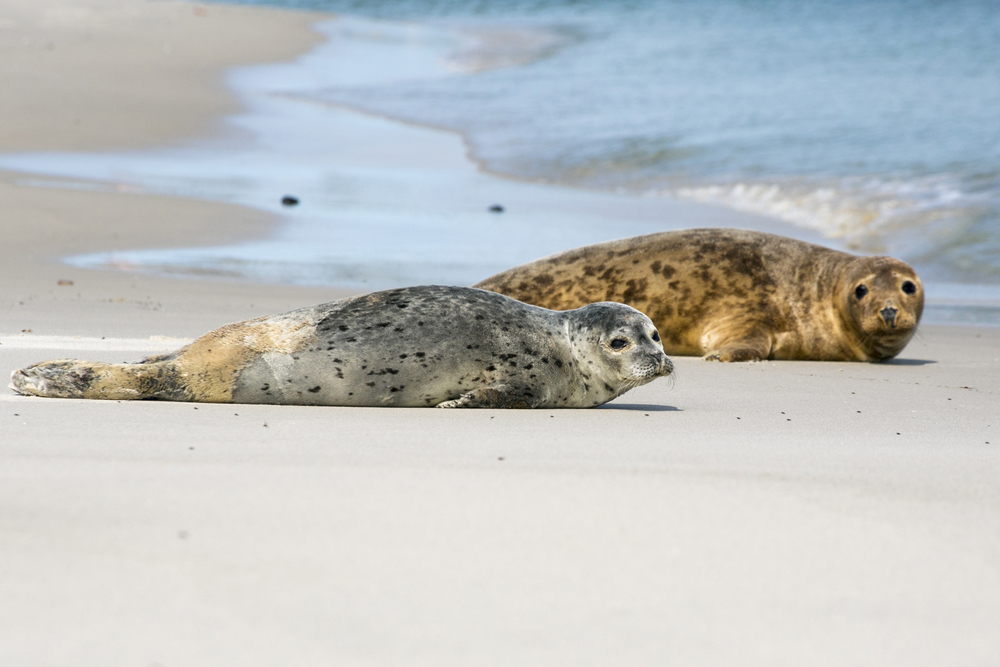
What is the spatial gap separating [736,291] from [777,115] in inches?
496

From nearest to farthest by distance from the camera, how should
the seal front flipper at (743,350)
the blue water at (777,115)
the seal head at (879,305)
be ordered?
1. the seal front flipper at (743,350)
2. the seal head at (879,305)
3. the blue water at (777,115)

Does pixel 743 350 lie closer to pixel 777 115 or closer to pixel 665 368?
pixel 665 368

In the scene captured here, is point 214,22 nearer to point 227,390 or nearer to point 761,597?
point 227,390

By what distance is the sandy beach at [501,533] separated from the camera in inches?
74.4

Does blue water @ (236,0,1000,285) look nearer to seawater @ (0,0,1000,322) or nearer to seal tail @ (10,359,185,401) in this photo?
seawater @ (0,0,1000,322)

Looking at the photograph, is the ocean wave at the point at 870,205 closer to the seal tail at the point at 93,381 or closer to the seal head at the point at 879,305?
the seal head at the point at 879,305

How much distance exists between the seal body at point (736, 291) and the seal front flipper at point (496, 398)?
2771mm

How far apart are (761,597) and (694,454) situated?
44.9 inches

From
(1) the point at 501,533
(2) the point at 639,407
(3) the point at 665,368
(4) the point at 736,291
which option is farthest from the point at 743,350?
(1) the point at 501,533

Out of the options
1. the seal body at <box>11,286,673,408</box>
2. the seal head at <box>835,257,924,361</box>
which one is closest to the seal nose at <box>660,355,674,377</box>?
the seal body at <box>11,286,673,408</box>

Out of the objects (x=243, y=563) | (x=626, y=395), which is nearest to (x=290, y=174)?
(x=626, y=395)

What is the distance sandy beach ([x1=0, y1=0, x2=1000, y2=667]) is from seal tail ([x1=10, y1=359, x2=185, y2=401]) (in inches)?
6.1

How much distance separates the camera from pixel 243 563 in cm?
213

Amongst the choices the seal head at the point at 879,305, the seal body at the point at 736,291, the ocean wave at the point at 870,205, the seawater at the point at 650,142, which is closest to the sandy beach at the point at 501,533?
the seal head at the point at 879,305
